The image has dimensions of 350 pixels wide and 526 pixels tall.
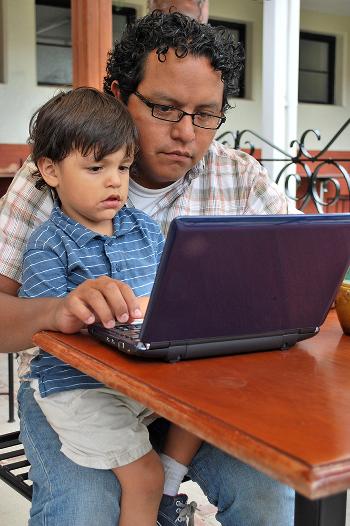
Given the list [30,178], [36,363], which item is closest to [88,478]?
[36,363]

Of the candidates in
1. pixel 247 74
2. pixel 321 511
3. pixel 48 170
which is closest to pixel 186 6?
pixel 48 170

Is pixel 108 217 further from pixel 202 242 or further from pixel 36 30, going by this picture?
pixel 36 30

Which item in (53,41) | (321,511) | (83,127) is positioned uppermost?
(53,41)

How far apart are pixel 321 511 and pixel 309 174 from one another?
8.25 feet

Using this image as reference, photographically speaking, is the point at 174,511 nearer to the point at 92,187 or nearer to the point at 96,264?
the point at 96,264

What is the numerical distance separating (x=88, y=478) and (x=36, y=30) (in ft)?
25.5

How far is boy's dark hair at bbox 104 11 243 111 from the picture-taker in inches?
61.7

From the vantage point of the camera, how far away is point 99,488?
1.27 metres

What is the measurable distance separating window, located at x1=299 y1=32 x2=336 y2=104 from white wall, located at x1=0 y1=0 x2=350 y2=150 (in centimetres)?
17

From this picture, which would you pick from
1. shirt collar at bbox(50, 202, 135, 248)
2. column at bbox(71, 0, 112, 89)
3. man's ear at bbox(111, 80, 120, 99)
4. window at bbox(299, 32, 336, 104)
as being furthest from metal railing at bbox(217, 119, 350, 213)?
shirt collar at bbox(50, 202, 135, 248)

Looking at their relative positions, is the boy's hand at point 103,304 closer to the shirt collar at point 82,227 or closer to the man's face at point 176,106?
the shirt collar at point 82,227

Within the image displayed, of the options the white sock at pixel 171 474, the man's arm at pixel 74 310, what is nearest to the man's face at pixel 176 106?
the man's arm at pixel 74 310

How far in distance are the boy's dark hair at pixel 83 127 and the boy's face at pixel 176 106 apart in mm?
117

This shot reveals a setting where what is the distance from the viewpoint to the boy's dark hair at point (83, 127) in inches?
53.7
